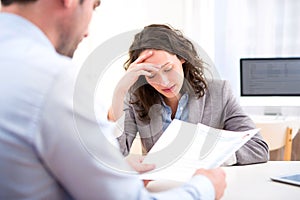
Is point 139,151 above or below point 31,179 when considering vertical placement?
below

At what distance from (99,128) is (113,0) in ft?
9.30

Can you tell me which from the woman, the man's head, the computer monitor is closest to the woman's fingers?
the woman

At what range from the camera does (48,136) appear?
1.81ft

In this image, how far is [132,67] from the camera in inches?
50.7

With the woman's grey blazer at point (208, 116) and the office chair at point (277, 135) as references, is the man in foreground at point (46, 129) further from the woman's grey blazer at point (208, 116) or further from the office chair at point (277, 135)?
the office chair at point (277, 135)

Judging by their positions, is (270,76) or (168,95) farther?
(270,76)

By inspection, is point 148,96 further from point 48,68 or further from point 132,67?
point 48,68

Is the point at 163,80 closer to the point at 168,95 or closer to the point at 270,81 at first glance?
the point at 168,95

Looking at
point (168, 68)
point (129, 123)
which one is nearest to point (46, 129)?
point (168, 68)

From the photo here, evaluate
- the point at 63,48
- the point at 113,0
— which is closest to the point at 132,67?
the point at 63,48

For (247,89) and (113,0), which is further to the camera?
(113,0)

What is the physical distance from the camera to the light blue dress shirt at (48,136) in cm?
56

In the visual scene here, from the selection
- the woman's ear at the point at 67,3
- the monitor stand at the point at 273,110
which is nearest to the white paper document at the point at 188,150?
the woman's ear at the point at 67,3

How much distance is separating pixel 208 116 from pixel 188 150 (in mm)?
Answer: 389
